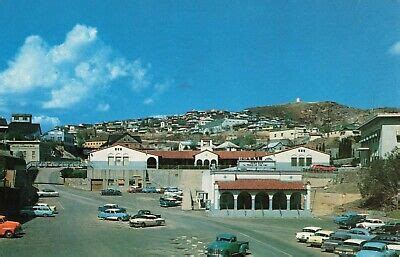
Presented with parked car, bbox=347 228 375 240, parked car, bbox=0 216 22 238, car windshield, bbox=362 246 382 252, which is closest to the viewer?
car windshield, bbox=362 246 382 252

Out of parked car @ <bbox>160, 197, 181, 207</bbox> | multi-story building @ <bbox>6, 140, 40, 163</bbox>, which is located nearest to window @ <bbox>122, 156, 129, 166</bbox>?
multi-story building @ <bbox>6, 140, 40, 163</bbox>

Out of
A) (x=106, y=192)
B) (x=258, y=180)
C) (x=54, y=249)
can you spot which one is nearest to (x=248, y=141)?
(x=106, y=192)

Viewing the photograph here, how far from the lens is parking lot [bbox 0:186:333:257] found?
37.0 m

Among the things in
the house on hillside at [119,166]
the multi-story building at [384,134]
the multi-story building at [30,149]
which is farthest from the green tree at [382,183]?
the multi-story building at [30,149]

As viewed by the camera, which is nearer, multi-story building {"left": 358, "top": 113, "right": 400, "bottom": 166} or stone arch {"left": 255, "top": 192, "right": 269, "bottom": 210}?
stone arch {"left": 255, "top": 192, "right": 269, "bottom": 210}

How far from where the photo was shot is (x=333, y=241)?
125ft

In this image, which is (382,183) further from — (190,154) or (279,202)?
(190,154)

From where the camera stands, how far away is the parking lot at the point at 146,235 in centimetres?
3703

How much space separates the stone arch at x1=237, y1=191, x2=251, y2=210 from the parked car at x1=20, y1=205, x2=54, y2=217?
67.2 feet

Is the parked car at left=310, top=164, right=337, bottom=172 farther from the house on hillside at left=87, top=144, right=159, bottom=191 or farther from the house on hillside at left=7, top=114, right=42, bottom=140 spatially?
the house on hillside at left=7, top=114, right=42, bottom=140

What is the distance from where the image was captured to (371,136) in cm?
9400

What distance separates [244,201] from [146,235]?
893 inches

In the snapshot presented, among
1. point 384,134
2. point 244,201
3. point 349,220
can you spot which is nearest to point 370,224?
point 349,220

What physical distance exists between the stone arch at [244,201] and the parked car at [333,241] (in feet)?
88.5
